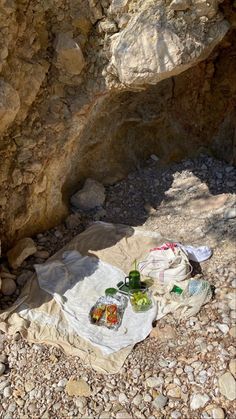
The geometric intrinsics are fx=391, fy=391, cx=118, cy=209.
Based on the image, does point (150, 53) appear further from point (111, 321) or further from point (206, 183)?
point (111, 321)

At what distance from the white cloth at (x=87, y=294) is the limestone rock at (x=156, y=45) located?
4.98ft

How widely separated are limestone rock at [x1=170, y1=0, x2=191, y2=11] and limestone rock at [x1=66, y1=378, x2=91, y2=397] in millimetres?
2503

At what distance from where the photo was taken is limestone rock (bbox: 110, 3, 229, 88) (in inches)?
104

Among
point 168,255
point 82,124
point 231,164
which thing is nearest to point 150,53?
point 82,124

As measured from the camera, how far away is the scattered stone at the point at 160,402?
232cm

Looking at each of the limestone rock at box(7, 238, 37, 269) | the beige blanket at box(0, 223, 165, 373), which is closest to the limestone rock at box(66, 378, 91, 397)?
the beige blanket at box(0, 223, 165, 373)

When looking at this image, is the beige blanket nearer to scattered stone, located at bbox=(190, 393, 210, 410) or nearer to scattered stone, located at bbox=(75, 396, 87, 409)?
scattered stone, located at bbox=(75, 396, 87, 409)

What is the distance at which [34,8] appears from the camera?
275 cm

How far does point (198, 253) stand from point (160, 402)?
1.23 metres

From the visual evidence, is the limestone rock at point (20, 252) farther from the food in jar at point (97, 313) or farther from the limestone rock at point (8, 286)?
the food in jar at point (97, 313)

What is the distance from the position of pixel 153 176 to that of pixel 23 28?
6.56 feet

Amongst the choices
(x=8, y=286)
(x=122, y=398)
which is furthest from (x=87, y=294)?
(x=122, y=398)

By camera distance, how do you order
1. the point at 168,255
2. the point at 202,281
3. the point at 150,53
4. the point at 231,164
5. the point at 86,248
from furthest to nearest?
the point at 231,164 → the point at 86,248 → the point at 168,255 → the point at 202,281 → the point at 150,53

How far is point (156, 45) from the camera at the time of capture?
265cm
